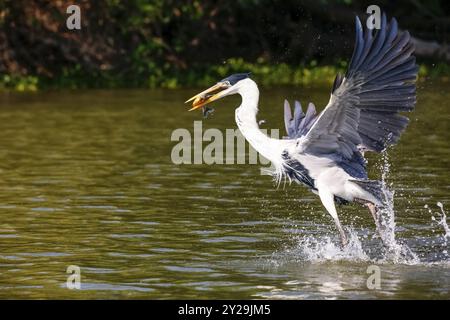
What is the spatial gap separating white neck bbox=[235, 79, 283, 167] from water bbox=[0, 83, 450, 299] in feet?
2.80

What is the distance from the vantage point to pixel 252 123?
9.98 metres

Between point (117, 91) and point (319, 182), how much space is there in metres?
13.8

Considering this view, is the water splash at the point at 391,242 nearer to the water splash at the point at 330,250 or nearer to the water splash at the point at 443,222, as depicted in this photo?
the water splash at the point at 330,250

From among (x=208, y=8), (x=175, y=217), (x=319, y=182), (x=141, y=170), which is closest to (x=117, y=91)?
(x=208, y=8)

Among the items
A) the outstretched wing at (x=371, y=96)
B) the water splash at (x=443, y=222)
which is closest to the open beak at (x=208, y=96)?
the outstretched wing at (x=371, y=96)

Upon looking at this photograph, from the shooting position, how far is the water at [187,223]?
8.96m

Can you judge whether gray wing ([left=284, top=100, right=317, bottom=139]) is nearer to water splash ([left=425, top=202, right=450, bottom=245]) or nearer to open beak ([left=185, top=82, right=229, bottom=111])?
open beak ([left=185, top=82, right=229, bottom=111])

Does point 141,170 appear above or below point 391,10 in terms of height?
below

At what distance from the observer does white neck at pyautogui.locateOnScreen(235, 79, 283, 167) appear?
9984 mm

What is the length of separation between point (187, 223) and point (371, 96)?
8.13 feet

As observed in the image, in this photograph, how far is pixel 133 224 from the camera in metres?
11.3

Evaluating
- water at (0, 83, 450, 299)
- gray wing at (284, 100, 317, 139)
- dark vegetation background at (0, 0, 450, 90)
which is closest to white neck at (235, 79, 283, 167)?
gray wing at (284, 100, 317, 139)

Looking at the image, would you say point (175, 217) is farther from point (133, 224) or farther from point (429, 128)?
point (429, 128)

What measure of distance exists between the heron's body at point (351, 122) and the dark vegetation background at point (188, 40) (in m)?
13.8
